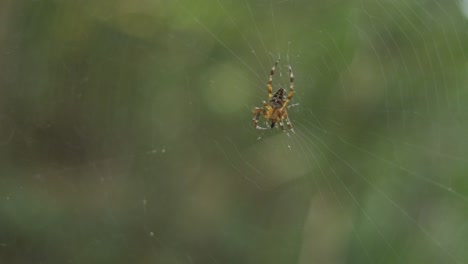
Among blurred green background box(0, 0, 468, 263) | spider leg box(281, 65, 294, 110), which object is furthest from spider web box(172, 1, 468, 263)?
spider leg box(281, 65, 294, 110)

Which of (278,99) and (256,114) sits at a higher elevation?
(278,99)

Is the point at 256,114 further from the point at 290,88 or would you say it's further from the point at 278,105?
the point at 290,88

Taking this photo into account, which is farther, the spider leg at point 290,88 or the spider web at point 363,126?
the spider web at point 363,126

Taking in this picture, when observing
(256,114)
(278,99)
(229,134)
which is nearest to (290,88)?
(278,99)

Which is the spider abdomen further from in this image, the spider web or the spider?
the spider web

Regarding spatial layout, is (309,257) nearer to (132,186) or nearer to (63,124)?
(132,186)

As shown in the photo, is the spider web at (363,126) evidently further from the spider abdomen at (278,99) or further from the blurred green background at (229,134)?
the spider abdomen at (278,99)

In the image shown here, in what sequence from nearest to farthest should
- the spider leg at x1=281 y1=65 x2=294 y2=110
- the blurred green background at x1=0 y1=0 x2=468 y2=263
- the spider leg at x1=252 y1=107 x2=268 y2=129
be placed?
the spider leg at x1=281 y1=65 x2=294 y2=110, the spider leg at x1=252 y1=107 x2=268 y2=129, the blurred green background at x1=0 y1=0 x2=468 y2=263

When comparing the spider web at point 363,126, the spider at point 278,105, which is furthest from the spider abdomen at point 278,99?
the spider web at point 363,126

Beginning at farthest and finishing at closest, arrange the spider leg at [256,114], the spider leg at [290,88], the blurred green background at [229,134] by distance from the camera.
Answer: the blurred green background at [229,134]
the spider leg at [256,114]
the spider leg at [290,88]
